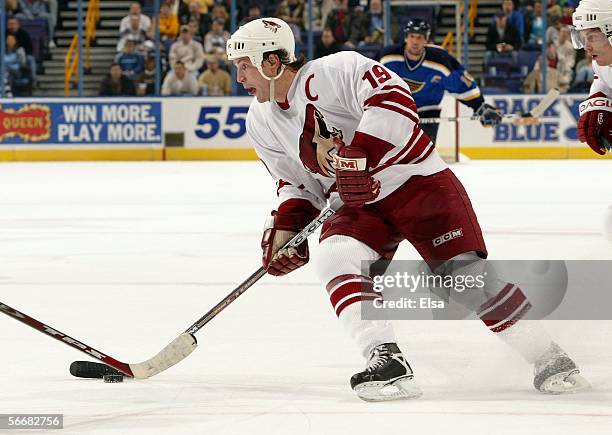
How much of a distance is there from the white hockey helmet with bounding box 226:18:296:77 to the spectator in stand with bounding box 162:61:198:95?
404 inches

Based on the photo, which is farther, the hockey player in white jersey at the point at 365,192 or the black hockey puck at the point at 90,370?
the black hockey puck at the point at 90,370

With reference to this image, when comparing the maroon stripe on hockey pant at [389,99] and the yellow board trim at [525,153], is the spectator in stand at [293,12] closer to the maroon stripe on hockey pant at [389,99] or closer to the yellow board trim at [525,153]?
the yellow board trim at [525,153]

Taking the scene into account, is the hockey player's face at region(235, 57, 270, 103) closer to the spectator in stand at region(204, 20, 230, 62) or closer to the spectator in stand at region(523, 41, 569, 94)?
the spectator in stand at region(523, 41, 569, 94)

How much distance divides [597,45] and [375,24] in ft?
33.8

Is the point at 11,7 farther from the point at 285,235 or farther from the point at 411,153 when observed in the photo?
the point at 411,153

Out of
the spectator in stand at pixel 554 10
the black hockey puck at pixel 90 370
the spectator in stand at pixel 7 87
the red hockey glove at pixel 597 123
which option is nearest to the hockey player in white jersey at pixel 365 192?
the black hockey puck at pixel 90 370

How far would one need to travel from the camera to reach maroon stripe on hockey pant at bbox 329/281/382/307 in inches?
109

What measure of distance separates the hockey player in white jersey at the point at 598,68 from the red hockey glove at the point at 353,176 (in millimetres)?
862

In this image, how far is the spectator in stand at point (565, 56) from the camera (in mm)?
13086

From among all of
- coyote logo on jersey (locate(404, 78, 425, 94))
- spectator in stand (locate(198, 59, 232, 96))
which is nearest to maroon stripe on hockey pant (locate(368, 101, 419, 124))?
coyote logo on jersey (locate(404, 78, 425, 94))

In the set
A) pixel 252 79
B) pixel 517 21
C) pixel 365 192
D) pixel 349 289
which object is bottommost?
pixel 349 289

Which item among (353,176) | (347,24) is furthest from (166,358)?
(347,24)

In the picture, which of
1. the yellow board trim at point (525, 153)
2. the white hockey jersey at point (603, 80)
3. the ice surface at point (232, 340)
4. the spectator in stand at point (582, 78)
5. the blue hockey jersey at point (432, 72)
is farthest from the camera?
the spectator in stand at point (582, 78)

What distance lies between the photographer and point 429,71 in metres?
8.02
